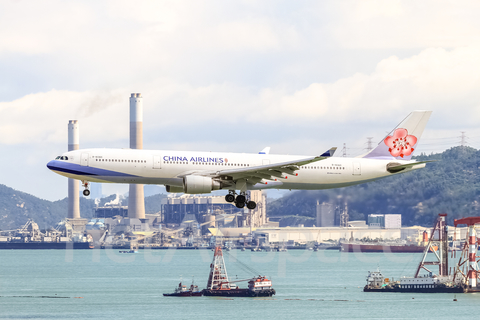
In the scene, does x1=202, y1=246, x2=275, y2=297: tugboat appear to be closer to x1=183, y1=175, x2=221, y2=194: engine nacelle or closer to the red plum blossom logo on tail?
the red plum blossom logo on tail

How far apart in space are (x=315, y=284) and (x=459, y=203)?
45.0 meters

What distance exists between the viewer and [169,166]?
6078 cm

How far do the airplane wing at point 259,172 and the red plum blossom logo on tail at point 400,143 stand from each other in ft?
46.1

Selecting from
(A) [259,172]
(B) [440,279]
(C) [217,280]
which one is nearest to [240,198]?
(A) [259,172]

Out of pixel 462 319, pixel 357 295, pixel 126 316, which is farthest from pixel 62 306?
pixel 462 319

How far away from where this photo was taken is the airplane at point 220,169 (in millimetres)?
59844

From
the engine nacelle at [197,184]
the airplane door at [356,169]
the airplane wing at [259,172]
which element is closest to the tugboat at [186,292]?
the airplane door at [356,169]

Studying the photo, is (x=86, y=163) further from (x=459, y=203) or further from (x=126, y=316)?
(x=459, y=203)

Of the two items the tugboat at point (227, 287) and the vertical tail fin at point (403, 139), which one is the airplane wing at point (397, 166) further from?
the tugboat at point (227, 287)

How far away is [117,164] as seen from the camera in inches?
2352

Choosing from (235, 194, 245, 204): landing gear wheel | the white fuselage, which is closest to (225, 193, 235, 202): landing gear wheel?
(235, 194, 245, 204): landing gear wheel

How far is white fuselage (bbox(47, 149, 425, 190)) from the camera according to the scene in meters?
59.8

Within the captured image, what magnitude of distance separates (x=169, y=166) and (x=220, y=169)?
14.7ft

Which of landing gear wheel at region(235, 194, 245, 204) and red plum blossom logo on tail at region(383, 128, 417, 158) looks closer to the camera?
landing gear wheel at region(235, 194, 245, 204)
